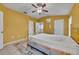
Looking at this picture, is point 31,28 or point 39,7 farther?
point 31,28

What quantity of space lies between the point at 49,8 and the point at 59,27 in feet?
1.37

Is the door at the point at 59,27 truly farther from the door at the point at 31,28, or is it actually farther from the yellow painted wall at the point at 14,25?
the yellow painted wall at the point at 14,25

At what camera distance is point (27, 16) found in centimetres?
190

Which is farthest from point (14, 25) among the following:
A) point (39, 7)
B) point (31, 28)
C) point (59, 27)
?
point (59, 27)

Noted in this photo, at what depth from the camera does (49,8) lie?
1.80 m

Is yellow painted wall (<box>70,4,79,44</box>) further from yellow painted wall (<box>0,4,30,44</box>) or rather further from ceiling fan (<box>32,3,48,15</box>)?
yellow painted wall (<box>0,4,30,44</box>)

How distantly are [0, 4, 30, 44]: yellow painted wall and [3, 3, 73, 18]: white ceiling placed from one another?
102 mm

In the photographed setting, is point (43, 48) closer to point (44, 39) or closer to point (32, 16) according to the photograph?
point (44, 39)

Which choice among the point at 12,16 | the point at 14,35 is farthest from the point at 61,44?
the point at 12,16

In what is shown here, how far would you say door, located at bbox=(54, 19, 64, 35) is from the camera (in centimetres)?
184

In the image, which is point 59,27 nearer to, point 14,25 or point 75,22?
point 75,22

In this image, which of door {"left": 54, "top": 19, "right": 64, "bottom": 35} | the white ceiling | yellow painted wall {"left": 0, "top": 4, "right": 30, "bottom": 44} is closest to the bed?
door {"left": 54, "top": 19, "right": 64, "bottom": 35}

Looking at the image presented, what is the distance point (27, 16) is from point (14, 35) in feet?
1.48

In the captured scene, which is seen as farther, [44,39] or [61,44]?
[44,39]
